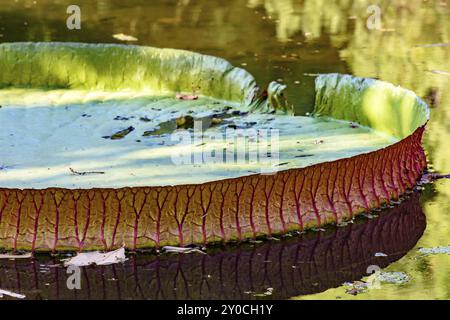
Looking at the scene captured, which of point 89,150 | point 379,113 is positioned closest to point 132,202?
point 89,150

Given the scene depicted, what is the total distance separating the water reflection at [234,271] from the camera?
534 centimetres

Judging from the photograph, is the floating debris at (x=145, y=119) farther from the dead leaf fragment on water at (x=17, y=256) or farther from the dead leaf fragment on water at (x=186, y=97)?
the dead leaf fragment on water at (x=17, y=256)

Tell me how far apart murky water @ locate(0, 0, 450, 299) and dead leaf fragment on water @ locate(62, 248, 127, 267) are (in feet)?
0.20

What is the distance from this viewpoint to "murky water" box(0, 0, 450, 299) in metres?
5.40

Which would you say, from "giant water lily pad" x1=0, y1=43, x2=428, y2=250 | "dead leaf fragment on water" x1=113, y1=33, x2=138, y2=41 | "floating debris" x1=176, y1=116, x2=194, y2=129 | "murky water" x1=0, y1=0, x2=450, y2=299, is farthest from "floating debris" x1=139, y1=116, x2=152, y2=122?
"dead leaf fragment on water" x1=113, y1=33, x2=138, y2=41

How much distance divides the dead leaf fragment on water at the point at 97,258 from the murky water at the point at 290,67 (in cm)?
6

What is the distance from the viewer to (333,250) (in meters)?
5.75

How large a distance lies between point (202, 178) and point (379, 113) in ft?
4.25

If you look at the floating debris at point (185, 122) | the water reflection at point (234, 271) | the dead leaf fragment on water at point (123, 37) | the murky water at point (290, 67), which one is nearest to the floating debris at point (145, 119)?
the floating debris at point (185, 122)

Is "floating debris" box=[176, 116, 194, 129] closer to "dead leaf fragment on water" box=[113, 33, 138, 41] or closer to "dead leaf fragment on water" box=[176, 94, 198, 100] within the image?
"dead leaf fragment on water" box=[176, 94, 198, 100]

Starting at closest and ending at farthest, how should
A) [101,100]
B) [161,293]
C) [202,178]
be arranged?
[161,293], [202,178], [101,100]

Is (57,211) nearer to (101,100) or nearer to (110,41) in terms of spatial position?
(101,100)

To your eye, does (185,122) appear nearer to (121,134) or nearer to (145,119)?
(145,119)

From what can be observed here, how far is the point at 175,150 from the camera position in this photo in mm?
6766
